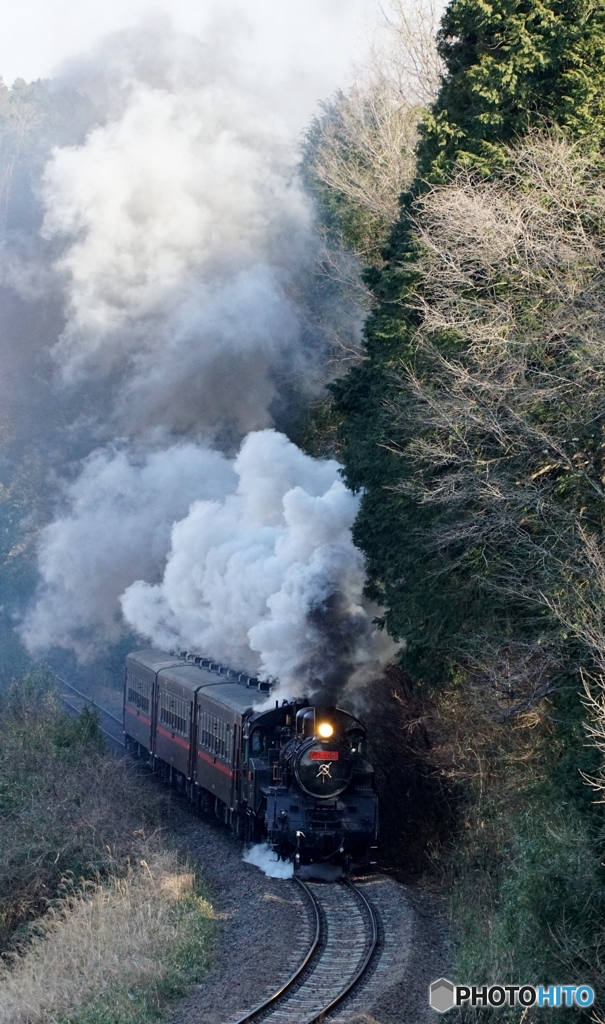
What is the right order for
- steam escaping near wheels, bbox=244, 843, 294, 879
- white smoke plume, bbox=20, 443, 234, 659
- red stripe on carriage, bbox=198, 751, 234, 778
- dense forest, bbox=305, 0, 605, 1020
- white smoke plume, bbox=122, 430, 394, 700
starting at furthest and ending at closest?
white smoke plume, bbox=20, 443, 234, 659 < red stripe on carriage, bbox=198, 751, 234, 778 < white smoke plume, bbox=122, 430, 394, 700 < steam escaping near wheels, bbox=244, 843, 294, 879 < dense forest, bbox=305, 0, 605, 1020

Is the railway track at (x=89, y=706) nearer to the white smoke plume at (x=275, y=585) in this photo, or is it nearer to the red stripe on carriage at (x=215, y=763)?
the white smoke plume at (x=275, y=585)

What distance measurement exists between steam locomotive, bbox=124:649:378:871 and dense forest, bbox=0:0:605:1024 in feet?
4.55

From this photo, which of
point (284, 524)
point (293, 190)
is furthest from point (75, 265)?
point (284, 524)

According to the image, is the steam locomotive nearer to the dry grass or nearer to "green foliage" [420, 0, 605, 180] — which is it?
the dry grass

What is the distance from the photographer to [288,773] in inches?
639

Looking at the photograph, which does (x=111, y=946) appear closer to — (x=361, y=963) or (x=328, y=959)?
(x=328, y=959)

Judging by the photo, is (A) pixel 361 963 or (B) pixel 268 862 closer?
(A) pixel 361 963

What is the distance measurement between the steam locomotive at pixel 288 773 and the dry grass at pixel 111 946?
68.8 inches

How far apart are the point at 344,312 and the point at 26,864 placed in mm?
20093

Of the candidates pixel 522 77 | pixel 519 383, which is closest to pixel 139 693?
pixel 519 383

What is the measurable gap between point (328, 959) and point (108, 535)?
77.5ft

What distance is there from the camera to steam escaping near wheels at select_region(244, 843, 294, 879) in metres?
17.1

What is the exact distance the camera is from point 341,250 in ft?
102

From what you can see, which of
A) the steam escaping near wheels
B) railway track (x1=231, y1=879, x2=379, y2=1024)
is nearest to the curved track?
railway track (x1=231, y1=879, x2=379, y2=1024)
